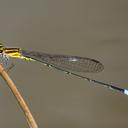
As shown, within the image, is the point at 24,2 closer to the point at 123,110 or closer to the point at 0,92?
the point at 0,92

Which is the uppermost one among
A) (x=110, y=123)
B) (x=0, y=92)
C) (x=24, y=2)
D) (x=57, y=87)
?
(x=24, y=2)

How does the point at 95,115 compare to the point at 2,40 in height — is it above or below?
below

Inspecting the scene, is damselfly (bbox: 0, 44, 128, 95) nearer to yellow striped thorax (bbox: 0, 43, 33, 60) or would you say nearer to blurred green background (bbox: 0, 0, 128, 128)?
yellow striped thorax (bbox: 0, 43, 33, 60)

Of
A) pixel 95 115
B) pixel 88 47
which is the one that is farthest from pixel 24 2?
pixel 95 115

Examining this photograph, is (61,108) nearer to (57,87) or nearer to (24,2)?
(57,87)

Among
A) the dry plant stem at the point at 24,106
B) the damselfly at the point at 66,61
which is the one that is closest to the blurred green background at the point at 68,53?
the damselfly at the point at 66,61

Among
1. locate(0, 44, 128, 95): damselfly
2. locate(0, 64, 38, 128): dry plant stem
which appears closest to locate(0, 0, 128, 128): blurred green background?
locate(0, 44, 128, 95): damselfly
